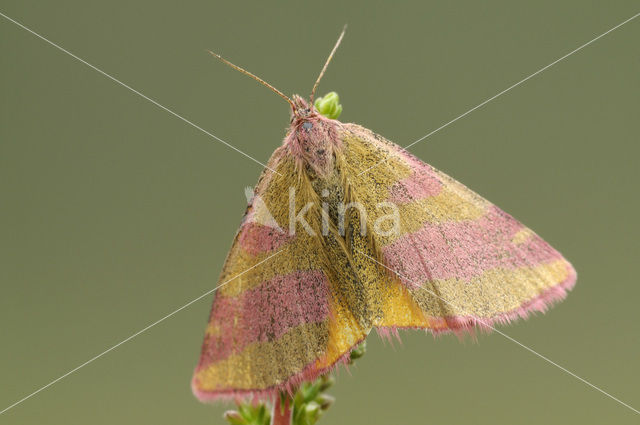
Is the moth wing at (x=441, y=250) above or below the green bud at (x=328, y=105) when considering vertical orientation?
below

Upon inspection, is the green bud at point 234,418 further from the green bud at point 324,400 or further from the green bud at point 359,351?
the green bud at point 359,351

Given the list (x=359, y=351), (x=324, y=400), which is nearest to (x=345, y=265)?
(x=359, y=351)

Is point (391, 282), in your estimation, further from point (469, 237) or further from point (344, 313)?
point (469, 237)

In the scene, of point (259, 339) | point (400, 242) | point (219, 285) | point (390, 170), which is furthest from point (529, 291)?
point (219, 285)

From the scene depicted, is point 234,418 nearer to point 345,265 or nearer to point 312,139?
point 345,265

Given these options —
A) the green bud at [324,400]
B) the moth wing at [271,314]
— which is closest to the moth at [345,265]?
the moth wing at [271,314]

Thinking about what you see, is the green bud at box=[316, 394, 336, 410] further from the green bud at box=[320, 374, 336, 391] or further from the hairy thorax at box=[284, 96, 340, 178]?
the hairy thorax at box=[284, 96, 340, 178]
